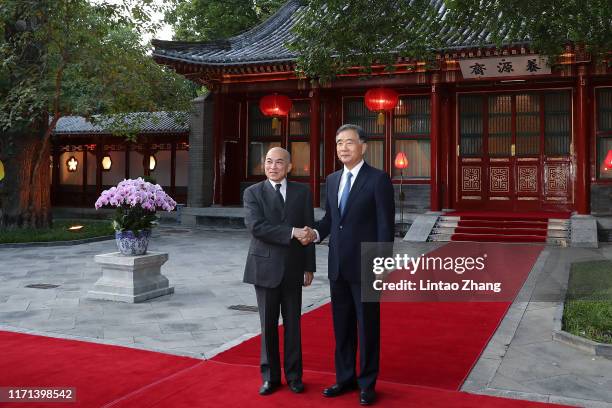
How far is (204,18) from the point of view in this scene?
21.3m

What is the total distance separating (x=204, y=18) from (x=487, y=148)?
12.1 m

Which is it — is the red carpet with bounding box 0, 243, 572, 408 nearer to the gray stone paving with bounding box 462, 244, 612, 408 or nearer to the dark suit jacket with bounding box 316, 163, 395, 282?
the gray stone paving with bounding box 462, 244, 612, 408

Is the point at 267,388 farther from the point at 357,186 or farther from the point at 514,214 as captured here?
the point at 514,214

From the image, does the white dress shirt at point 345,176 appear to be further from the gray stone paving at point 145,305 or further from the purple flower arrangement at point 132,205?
the purple flower arrangement at point 132,205

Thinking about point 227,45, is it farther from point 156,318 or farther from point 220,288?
point 156,318

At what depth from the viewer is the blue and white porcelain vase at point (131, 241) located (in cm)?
655

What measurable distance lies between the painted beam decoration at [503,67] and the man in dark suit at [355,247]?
987 cm

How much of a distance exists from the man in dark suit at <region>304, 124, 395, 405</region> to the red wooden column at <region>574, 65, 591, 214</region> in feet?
33.8

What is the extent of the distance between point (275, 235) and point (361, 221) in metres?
0.51

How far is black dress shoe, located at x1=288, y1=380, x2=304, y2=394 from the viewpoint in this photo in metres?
3.50

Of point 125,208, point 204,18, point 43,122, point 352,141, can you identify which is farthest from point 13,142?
point 352,141

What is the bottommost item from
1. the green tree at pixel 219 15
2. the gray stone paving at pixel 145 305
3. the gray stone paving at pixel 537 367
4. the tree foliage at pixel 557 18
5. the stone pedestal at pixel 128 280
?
the gray stone paving at pixel 537 367

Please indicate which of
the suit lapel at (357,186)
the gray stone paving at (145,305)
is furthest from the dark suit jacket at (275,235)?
the gray stone paving at (145,305)

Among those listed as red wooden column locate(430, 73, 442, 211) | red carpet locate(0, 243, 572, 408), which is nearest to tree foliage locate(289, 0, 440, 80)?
red carpet locate(0, 243, 572, 408)
